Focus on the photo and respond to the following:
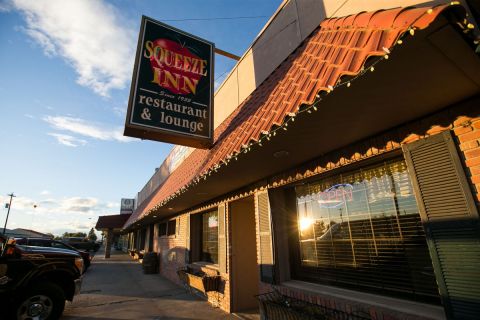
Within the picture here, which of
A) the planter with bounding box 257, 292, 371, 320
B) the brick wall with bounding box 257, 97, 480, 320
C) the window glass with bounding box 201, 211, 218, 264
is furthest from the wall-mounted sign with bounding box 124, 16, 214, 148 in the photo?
the window glass with bounding box 201, 211, 218, 264

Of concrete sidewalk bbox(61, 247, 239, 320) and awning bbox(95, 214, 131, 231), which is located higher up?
awning bbox(95, 214, 131, 231)

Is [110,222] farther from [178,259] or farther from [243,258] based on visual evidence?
[243,258]

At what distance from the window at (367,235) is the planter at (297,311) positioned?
0.48 meters

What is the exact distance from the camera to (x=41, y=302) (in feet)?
18.3

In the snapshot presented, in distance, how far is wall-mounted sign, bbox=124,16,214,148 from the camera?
4770 mm

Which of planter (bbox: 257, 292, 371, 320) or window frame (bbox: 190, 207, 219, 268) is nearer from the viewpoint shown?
planter (bbox: 257, 292, 371, 320)

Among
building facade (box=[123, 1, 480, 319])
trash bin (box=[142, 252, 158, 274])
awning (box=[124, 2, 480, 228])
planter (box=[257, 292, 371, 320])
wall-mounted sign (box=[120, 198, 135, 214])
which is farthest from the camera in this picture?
wall-mounted sign (box=[120, 198, 135, 214])

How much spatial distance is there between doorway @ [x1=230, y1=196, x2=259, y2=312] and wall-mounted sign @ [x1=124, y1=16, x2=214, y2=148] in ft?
7.88

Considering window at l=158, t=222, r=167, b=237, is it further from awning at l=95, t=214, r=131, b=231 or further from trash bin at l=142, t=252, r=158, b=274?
awning at l=95, t=214, r=131, b=231

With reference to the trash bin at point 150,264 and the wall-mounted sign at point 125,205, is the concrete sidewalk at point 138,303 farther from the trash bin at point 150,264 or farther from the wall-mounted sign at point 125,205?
the wall-mounted sign at point 125,205

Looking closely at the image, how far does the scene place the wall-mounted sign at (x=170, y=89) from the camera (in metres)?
4.77

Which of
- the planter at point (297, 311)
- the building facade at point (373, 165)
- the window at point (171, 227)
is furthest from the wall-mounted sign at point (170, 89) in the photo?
the window at point (171, 227)

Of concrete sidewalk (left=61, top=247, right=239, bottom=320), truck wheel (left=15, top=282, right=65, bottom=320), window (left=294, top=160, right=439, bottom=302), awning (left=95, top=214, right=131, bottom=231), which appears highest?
awning (left=95, top=214, right=131, bottom=231)

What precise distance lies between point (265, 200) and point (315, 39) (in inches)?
120
